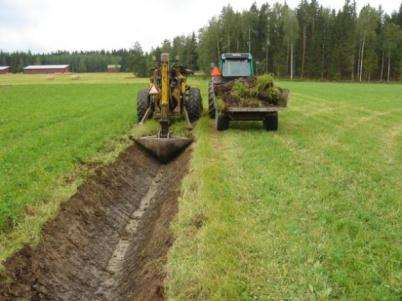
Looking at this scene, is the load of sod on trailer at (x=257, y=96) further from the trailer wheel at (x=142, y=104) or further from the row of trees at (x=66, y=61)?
the row of trees at (x=66, y=61)

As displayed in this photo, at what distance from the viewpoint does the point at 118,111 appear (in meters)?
20.7

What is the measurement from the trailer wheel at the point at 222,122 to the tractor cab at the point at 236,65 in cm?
341

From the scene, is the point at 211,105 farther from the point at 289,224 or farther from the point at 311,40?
the point at 311,40

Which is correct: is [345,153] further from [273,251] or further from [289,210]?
[273,251]

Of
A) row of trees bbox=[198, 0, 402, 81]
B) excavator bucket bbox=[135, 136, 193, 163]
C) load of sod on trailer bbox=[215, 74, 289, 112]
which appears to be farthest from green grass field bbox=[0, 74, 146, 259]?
row of trees bbox=[198, 0, 402, 81]

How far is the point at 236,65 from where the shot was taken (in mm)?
18062

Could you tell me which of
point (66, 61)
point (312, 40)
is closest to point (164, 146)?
point (312, 40)

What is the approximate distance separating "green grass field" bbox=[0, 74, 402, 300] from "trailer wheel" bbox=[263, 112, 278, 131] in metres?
0.26

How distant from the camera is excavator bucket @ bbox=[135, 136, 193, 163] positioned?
517 inches

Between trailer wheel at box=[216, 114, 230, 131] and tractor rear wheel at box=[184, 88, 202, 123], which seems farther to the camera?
tractor rear wheel at box=[184, 88, 202, 123]

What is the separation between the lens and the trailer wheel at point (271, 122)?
48.2 ft

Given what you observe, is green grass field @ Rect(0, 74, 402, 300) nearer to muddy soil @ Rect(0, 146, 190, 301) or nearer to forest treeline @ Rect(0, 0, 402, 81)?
muddy soil @ Rect(0, 146, 190, 301)

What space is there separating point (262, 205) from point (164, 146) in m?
6.04

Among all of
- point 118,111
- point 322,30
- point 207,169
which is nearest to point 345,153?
point 207,169
